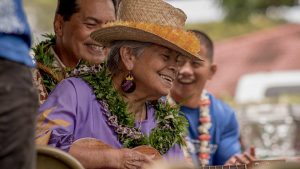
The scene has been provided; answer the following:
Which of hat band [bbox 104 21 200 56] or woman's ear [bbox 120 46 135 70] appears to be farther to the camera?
woman's ear [bbox 120 46 135 70]

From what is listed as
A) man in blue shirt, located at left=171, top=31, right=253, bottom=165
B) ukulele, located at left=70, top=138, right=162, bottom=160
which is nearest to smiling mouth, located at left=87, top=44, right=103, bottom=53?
ukulele, located at left=70, top=138, right=162, bottom=160

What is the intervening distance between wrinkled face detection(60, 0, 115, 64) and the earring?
Result: 2.19ft

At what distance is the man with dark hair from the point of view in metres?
6.68

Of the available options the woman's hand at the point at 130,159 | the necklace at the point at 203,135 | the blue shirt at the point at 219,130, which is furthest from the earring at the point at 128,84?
the blue shirt at the point at 219,130

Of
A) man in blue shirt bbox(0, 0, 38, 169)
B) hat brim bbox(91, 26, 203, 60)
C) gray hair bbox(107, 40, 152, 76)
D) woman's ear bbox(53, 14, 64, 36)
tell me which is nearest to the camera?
man in blue shirt bbox(0, 0, 38, 169)

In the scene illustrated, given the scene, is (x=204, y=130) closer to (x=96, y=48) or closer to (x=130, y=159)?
(x=96, y=48)

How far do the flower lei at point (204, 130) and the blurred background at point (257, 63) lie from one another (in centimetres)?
108

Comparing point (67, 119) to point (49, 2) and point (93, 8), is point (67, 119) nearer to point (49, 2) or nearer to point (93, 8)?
point (93, 8)

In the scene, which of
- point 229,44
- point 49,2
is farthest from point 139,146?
point 49,2

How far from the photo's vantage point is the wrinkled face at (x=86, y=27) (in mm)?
6762

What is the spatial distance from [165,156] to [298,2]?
15945mm

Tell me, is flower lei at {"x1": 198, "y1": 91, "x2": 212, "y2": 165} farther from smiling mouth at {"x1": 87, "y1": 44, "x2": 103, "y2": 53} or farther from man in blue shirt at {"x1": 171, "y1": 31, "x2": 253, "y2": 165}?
smiling mouth at {"x1": 87, "y1": 44, "x2": 103, "y2": 53}

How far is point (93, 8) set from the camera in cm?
679

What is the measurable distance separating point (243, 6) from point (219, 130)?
13.8 m
